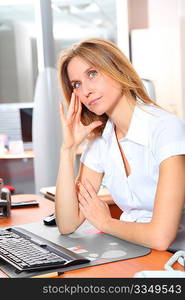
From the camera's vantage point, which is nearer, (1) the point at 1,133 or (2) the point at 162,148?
(2) the point at 162,148

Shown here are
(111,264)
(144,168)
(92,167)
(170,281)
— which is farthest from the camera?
(92,167)

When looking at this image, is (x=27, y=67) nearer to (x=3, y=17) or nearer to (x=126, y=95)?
(x=3, y=17)

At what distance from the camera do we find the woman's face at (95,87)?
6.82 ft

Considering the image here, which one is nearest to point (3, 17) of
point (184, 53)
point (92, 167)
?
point (184, 53)

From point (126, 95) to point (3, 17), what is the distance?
18.1ft

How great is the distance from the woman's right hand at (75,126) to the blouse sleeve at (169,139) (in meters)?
0.38

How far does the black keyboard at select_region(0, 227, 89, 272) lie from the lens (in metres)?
1.63

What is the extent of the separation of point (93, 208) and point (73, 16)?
18.2 feet

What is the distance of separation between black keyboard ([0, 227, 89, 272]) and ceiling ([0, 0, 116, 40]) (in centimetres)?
558

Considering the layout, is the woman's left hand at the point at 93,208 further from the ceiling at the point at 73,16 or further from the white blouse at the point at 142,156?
the ceiling at the point at 73,16

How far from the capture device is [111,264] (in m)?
1.68

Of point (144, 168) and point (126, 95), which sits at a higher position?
point (126, 95)

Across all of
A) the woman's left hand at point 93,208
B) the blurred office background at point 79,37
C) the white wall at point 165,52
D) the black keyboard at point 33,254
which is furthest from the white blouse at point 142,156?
the white wall at point 165,52

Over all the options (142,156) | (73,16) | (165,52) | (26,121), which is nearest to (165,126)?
(142,156)
